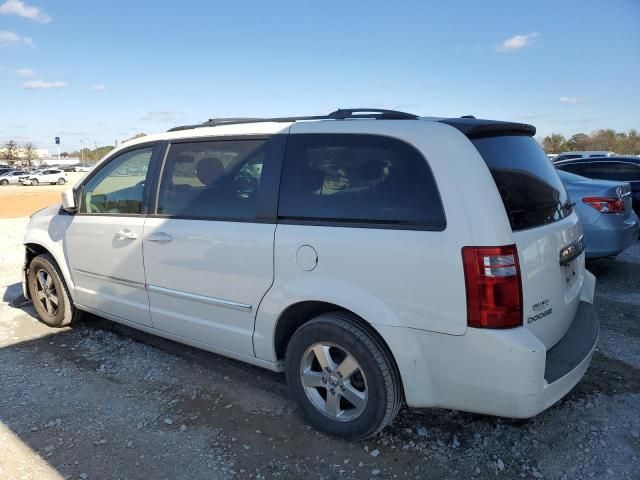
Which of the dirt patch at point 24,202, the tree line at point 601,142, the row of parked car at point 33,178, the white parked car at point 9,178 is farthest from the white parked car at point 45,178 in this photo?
the tree line at point 601,142

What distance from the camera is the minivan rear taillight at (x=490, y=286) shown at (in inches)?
89.0

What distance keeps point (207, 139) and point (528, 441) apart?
2772 millimetres

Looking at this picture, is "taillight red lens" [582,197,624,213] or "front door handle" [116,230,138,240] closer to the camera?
"front door handle" [116,230,138,240]

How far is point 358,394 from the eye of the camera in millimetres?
2729

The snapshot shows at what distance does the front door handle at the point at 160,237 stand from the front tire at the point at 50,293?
5.10 ft

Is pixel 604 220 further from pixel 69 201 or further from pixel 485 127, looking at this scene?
pixel 69 201

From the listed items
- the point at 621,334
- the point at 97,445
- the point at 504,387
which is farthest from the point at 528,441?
the point at 97,445

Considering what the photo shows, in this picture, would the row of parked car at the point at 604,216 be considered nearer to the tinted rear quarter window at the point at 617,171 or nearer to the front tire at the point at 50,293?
the tinted rear quarter window at the point at 617,171

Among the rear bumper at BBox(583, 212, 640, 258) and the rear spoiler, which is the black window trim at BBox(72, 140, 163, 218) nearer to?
the rear spoiler

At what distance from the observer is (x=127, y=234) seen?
3668 millimetres

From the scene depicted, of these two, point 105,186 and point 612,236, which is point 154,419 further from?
point 612,236

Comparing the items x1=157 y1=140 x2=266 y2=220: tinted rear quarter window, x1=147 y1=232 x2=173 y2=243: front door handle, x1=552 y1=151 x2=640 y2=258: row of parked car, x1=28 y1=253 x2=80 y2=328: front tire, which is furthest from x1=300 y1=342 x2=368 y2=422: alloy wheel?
x1=552 y1=151 x2=640 y2=258: row of parked car

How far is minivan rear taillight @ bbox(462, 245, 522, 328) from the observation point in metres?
2.26

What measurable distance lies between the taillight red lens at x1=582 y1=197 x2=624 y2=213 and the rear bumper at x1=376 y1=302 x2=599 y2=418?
12.5ft
